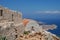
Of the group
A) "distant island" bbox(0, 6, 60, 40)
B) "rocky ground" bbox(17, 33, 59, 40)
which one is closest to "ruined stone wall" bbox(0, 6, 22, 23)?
"distant island" bbox(0, 6, 60, 40)

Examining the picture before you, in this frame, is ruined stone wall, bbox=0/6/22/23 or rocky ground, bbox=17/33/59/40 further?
ruined stone wall, bbox=0/6/22/23

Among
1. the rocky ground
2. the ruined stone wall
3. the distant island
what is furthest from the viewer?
the ruined stone wall

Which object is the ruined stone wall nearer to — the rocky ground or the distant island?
the distant island

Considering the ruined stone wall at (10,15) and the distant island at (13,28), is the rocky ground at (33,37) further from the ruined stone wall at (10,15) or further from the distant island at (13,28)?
the ruined stone wall at (10,15)

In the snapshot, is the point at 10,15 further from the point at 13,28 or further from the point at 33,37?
the point at 33,37

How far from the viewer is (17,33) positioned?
27.2 m

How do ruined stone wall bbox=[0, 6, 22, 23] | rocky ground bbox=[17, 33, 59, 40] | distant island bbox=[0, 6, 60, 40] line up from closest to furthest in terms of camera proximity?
distant island bbox=[0, 6, 60, 40], rocky ground bbox=[17, 33, 59, 40], ruined stone wall bbox=[0, 6, 22, 23]

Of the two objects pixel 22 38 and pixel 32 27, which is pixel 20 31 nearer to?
pixel 22 38

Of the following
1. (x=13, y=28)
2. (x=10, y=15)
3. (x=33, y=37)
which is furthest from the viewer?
(x=10, y=15)

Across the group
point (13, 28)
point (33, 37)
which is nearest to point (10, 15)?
point (13, 28)

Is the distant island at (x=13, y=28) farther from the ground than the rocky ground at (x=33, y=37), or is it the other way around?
the distant island at (x=13, y=28)

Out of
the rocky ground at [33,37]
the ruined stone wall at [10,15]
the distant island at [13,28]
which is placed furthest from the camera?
the ruined stone wall at [10,15]

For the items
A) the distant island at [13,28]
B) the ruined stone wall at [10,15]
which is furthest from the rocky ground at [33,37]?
the ruined stone wall at [10,15]

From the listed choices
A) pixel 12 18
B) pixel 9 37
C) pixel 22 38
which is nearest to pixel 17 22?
pixel 12 18
